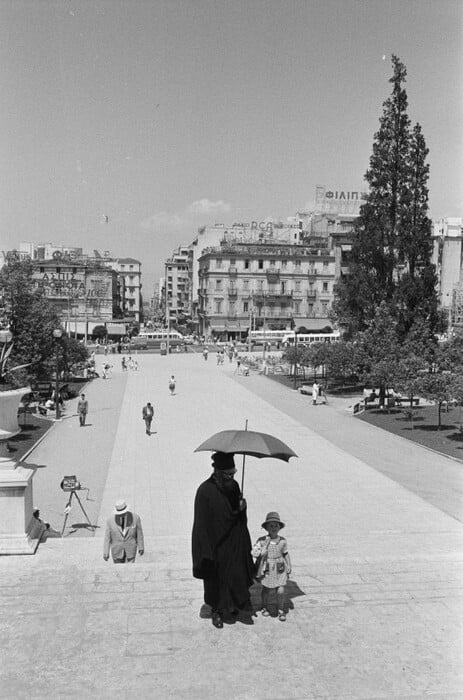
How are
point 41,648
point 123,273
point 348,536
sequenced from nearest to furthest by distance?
point 41,648 → point 348,536 → point 123,273

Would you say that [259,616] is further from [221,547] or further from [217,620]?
[221,547]

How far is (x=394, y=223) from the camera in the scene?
40.7 meters

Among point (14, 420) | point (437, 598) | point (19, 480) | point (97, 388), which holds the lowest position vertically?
point (97, 388)

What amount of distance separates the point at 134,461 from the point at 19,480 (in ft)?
40.2

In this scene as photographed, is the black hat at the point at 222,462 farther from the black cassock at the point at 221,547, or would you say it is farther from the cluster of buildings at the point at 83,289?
the cluster of buildings at the point at 83,289

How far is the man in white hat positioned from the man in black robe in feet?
7.44

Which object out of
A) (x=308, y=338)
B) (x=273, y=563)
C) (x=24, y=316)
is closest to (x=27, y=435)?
(x=24, y=316)

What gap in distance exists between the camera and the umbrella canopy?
6805 millimetres

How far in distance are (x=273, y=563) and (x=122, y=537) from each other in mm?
2560

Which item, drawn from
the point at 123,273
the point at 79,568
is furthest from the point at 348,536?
the point at 123,273

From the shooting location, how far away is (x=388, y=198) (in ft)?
133

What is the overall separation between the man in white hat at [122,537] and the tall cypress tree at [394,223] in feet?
108

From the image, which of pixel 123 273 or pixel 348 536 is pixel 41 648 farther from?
pixel 123 273

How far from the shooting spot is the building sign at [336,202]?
365 ft
